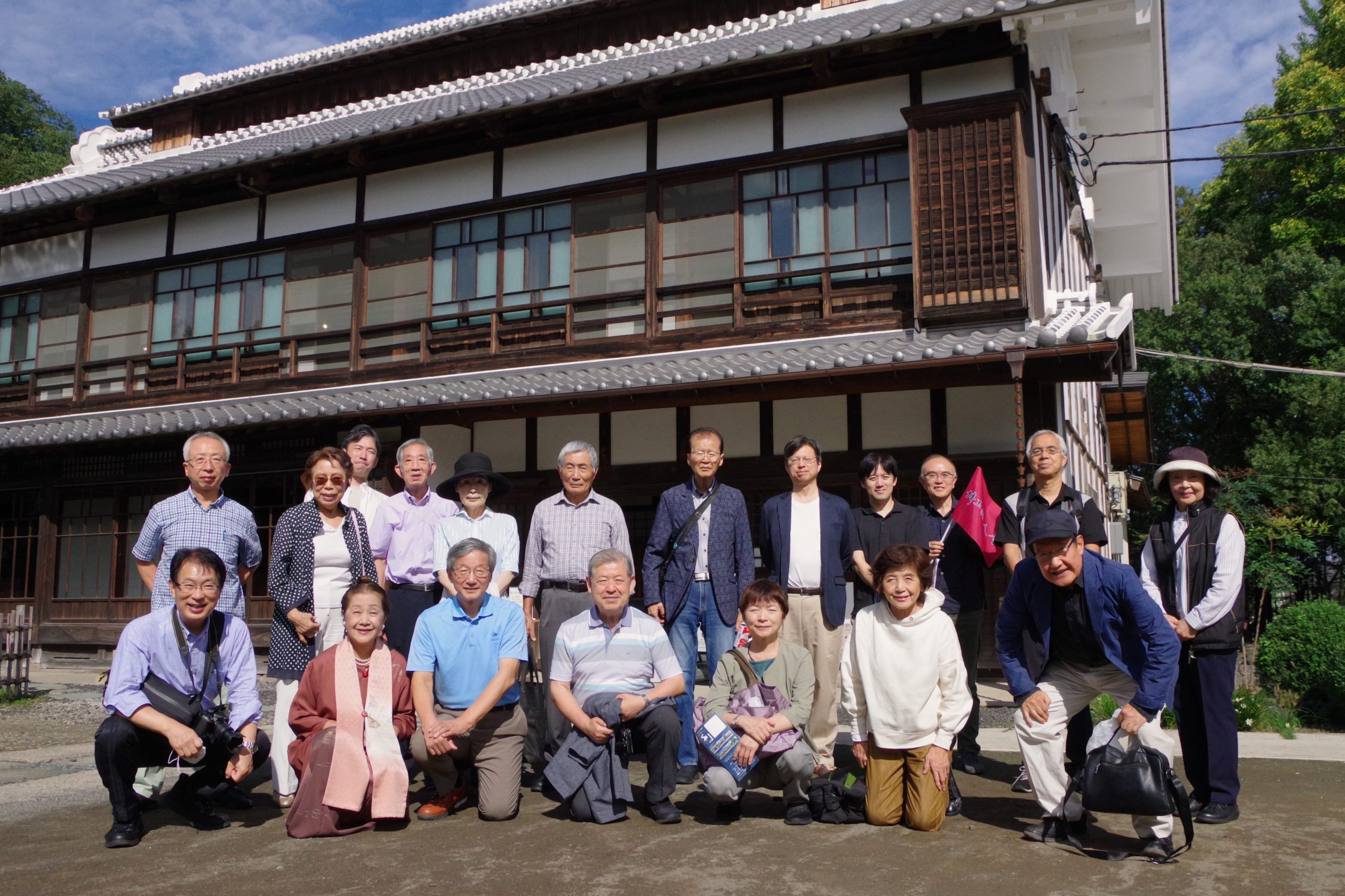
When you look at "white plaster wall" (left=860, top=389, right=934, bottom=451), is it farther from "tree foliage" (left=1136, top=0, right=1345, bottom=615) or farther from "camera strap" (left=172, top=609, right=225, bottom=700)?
"tree foliage" (left=1136, top=0, right=1345, bottom=615)

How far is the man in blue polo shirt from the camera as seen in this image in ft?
15.5

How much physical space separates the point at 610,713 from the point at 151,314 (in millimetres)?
10893

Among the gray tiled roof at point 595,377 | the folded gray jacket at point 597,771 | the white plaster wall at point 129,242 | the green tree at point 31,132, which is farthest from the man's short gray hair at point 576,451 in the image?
the green tree at point 31,132

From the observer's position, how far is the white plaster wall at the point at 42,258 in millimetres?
13742

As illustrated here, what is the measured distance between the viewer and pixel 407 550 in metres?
5.79

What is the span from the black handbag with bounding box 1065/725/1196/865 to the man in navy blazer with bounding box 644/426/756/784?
2139 millimetres

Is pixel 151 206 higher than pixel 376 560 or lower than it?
higher

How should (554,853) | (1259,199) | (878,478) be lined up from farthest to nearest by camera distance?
1. (1259,199)
2. (878,478)
3. (554,853)

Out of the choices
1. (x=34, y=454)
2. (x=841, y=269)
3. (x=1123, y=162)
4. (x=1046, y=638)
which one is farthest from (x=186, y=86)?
(x=1046, y=638)

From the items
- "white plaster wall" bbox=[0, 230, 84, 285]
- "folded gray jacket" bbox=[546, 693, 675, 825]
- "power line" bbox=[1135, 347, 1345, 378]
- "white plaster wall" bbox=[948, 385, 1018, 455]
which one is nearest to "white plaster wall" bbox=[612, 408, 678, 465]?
"white plaster wall" bbox=[948, 385, 1018, 455]

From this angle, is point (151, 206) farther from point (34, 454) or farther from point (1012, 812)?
point (1012, 812)

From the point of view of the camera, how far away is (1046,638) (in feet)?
14.7

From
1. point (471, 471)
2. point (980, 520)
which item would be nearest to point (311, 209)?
point (471, 471)

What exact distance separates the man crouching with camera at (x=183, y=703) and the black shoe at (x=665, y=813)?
1798 millimetres
